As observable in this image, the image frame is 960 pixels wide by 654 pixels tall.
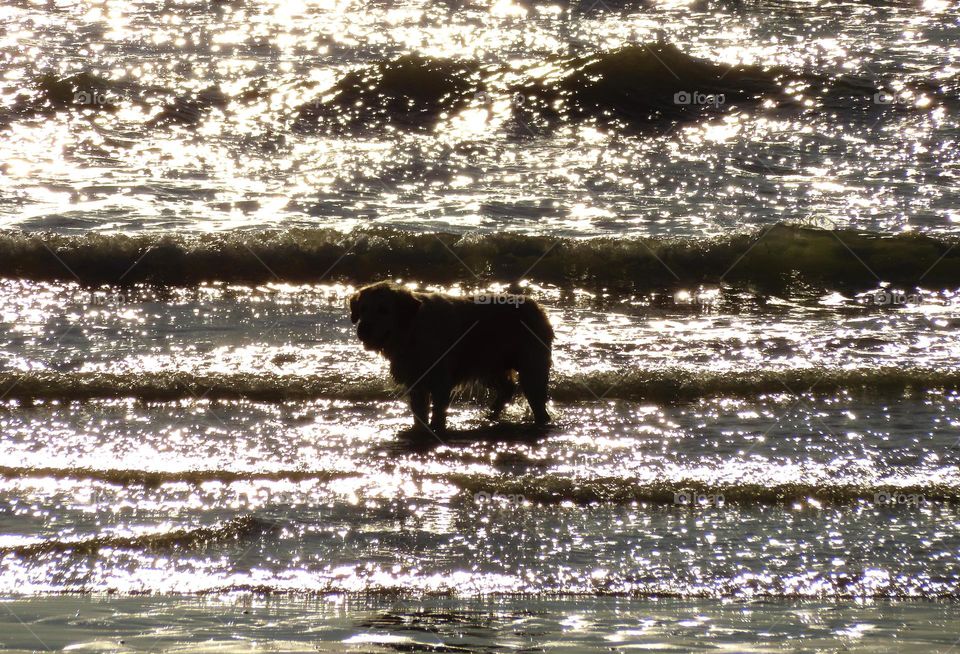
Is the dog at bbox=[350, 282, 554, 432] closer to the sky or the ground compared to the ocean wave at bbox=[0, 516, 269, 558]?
closer to the sky

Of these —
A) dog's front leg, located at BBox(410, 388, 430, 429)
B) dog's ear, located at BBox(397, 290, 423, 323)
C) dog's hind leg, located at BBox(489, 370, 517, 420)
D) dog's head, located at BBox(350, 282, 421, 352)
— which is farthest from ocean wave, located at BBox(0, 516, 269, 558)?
dog's hind leg, located at BBox(489, 370, 517, 420)

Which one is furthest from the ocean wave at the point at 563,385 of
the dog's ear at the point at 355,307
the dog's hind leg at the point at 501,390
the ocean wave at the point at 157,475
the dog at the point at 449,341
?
the ocean wave at the point at 157,475

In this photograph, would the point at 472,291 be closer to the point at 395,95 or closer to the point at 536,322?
the point at 536,322

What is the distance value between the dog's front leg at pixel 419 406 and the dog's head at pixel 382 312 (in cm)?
43

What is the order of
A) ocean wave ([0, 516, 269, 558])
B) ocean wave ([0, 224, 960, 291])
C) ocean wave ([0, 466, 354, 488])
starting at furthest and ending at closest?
ocean wave ([0, 224, 960, 291]) < ocean wave ([0, 466, 354, 488]) < ocean wave ([0, 516, 269, 558])

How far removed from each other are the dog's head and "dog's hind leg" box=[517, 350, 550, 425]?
0.97m

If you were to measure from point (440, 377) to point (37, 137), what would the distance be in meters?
11.2

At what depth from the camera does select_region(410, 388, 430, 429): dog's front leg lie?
7922mm

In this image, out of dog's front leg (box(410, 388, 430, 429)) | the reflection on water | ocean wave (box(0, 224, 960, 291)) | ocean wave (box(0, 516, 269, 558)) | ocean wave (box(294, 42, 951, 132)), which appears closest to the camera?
ocean wave (box(0, 516, 269, 558))

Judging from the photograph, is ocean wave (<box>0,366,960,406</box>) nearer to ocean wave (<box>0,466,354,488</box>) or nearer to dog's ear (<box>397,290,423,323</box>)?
dog's ear (<box>397,290,423,323</box>)

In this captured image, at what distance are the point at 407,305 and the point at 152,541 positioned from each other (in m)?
3.06

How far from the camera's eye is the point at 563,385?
881cm

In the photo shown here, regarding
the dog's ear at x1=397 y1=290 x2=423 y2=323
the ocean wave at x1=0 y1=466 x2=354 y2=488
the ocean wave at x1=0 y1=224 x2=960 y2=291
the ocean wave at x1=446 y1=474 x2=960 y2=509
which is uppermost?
the ocean wave at x1=0 y1=224 x2=960 y2=291

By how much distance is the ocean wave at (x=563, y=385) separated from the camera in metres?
8.41
